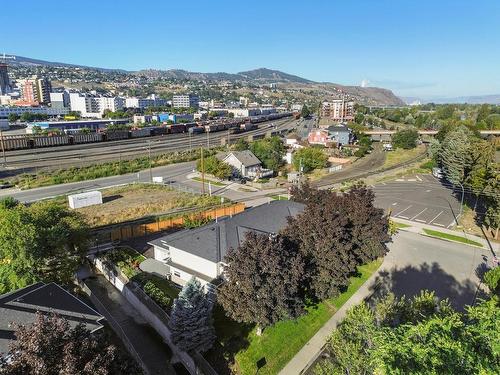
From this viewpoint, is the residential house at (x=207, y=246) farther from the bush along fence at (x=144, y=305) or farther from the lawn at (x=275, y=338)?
the lawn at (x=275, y=338)

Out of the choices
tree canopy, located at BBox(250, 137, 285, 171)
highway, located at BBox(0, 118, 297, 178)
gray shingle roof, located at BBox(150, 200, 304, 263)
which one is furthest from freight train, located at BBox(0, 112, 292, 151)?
gray shingle roof, located at BBox(150, 200, 304, 263)

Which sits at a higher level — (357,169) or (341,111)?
(341,111)

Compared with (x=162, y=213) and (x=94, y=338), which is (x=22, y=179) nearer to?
(x=162, y=213)

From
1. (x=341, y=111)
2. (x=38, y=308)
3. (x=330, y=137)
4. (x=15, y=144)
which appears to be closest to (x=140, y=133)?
(x=15, y=144)

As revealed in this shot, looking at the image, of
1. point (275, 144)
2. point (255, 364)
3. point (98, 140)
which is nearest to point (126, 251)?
point (255, 364)

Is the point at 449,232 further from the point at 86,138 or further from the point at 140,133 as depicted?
the point at 140,133

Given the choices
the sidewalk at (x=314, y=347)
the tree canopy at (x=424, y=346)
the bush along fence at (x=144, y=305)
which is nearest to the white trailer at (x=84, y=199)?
the bush along fence at (x=144, y=305)
